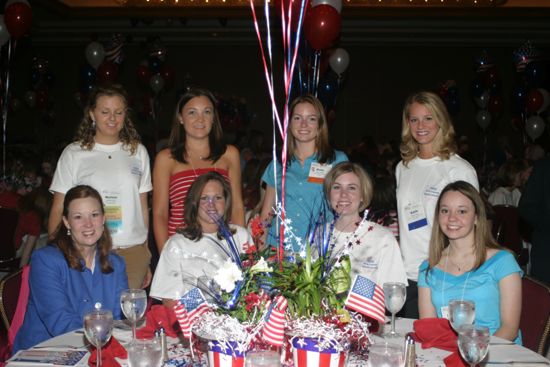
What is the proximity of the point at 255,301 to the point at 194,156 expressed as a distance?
1802 mm

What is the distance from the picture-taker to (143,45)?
38.5ft

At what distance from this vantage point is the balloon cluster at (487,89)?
37.4 ft

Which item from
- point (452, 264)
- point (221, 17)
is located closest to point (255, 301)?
point (452, 264)

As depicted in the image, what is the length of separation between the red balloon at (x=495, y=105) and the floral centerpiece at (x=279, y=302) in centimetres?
1070

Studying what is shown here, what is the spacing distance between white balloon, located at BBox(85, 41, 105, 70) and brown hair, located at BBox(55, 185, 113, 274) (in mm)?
7607

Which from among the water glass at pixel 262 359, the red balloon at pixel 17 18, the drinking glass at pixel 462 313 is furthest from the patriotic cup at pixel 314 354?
the red balloon at pixel 17 18

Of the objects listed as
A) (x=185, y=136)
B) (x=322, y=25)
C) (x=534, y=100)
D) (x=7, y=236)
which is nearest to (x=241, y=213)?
(x=185, y=136)

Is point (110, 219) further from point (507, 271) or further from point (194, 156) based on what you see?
point (507, 271)

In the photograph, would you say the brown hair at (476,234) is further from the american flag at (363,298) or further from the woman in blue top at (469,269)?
the american flag at (363,298)

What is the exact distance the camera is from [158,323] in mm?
2232

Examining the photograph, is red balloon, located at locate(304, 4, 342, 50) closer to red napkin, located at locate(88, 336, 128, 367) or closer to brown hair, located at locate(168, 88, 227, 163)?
brown hair, located at locate(168, 88, 227, 163)

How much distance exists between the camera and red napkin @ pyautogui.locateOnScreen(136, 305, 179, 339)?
2205mm

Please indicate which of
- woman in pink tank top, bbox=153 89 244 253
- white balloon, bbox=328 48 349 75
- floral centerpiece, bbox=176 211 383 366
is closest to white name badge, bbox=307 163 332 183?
woman in pink tank top, bbox=153 89 244 253

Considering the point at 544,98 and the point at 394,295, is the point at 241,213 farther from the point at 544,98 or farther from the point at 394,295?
the point at 544,98
